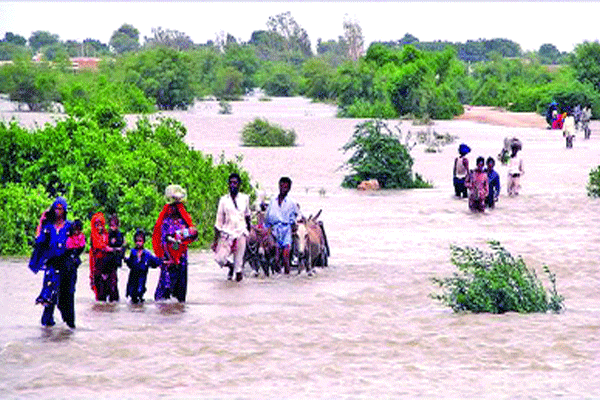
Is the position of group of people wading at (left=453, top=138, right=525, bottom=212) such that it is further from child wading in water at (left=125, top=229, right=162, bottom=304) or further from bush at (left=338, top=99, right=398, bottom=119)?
bush at (left=338, top=99, right=398, bottom=119)

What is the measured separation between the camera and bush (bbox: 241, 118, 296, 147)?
5238 cm

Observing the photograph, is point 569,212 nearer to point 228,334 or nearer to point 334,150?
point 228,334

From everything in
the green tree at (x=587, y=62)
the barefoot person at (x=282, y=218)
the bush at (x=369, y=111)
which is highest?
the green tree at (x=587, y=62)

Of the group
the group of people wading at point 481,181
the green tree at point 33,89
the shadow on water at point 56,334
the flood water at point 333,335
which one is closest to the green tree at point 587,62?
the green tree at point 33,89

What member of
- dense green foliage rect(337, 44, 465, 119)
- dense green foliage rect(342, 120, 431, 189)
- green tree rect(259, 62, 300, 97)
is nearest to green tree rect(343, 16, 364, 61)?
green tree rect(259, 62, 300, 97)

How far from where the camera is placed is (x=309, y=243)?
18.9 m

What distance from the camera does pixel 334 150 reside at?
1988 inches

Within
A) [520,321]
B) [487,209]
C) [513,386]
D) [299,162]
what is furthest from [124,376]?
[299,162]

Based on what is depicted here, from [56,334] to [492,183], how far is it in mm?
14634

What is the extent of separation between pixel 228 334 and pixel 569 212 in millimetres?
14987

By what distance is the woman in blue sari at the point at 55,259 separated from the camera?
13.9m

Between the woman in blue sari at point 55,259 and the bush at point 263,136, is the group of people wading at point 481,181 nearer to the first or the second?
the woman in blue sari at point 55,259

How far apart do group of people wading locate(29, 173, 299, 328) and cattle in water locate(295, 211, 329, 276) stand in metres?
0.18

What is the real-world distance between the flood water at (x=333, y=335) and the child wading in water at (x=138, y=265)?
20 centimetres
